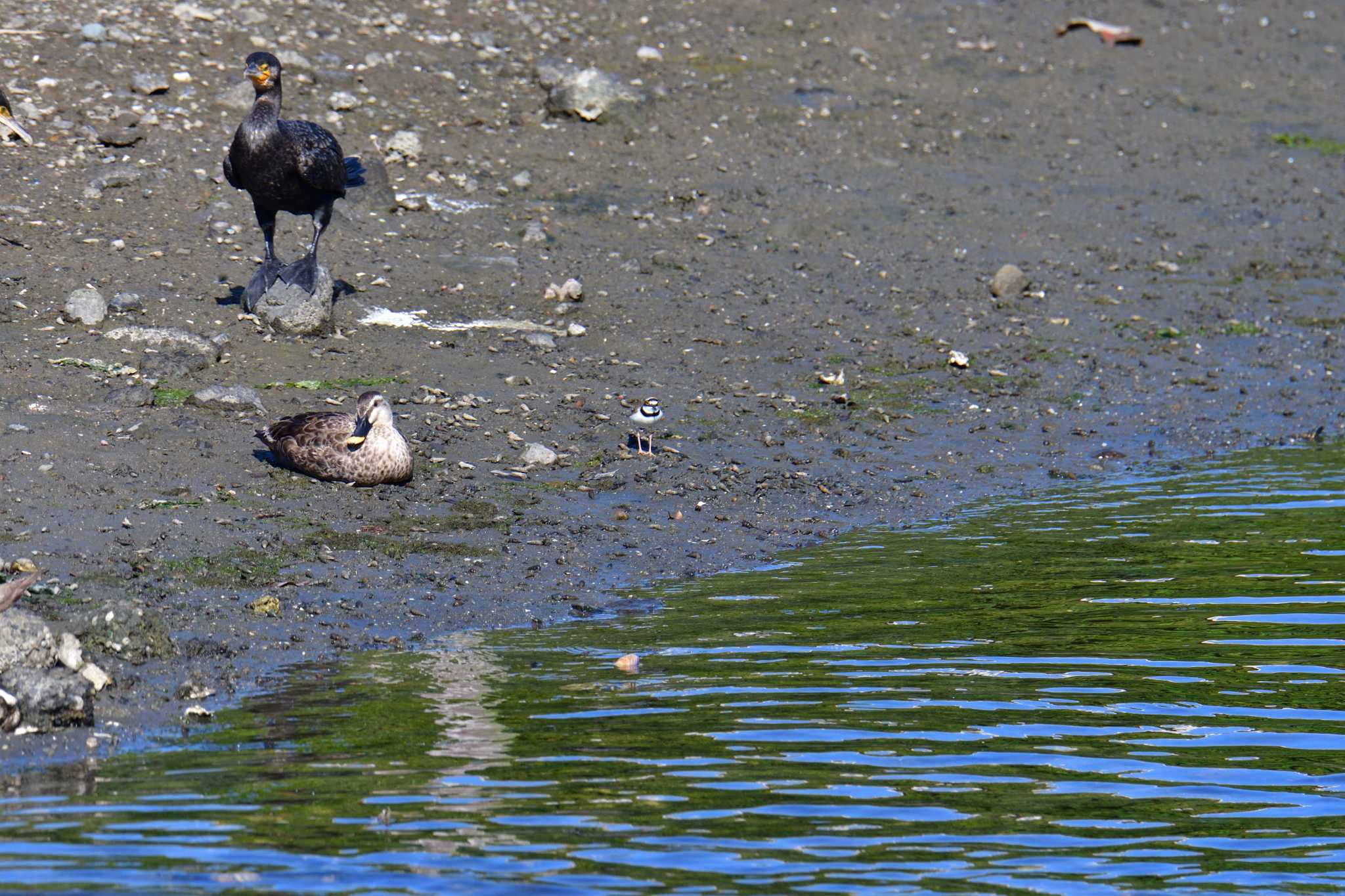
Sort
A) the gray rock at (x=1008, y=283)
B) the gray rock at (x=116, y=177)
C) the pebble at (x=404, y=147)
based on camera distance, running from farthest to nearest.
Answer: the pebble at (x=404, y=147), the gray rock at (x=1008, y=283), the gray rock at (x=116, y=177)

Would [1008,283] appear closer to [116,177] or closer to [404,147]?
[404,147]

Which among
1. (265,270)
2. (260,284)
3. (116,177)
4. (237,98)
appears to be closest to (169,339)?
(260,284)

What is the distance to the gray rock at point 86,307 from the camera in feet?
35.2

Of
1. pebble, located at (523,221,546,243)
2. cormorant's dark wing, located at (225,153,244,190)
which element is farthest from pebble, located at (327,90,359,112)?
cormorant's dark wing, located at (225,153,244,190)

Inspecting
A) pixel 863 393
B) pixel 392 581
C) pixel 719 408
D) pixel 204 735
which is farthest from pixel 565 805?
pixel 863 393

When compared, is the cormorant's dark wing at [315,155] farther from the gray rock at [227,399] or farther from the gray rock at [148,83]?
the gray rock at [148,83]

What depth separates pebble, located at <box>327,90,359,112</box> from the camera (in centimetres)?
1448

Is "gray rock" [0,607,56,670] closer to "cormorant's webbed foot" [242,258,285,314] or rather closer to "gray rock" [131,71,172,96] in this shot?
"cormorant's webbed foot" [242,258,285,314]

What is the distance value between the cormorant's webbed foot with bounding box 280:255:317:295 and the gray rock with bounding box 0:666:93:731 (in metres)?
5.41

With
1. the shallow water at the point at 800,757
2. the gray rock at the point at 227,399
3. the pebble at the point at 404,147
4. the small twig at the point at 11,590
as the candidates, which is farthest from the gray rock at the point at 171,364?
the pebble at the point at 404,147

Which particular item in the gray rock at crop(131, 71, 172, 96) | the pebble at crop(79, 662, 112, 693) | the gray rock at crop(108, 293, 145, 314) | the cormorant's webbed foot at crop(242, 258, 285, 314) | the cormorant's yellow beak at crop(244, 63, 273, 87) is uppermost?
the cormorant's yellow beak at crop(244, 63, 273, 87)

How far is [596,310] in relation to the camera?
12.4 metres

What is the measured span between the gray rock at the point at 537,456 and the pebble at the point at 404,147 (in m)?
5.06

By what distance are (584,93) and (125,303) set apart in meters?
5.65
